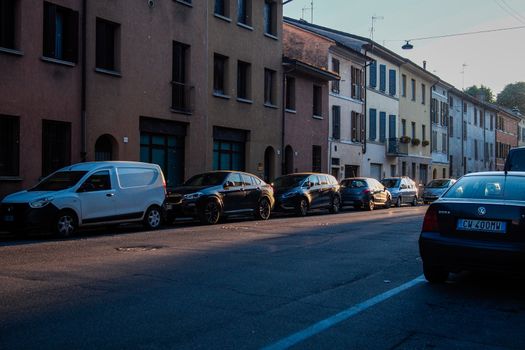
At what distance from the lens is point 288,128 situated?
99.0 ft

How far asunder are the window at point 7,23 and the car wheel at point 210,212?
24.0ft

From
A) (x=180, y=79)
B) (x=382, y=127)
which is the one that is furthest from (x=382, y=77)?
(x=180, y=79)

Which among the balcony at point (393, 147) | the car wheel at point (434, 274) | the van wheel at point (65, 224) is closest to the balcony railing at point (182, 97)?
the van wheel at point (65, 224)

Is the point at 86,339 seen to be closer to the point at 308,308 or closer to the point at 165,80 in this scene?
the point at 308,308

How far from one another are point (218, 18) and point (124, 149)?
8.04 meters

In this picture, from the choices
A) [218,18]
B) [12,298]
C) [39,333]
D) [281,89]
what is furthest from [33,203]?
[281,89]

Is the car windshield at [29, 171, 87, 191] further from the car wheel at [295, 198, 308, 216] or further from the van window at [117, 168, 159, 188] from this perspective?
the car wheel at [295, 198, 308, 216]

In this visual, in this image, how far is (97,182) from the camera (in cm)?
1411

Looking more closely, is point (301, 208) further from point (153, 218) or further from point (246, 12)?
point (246, 12)

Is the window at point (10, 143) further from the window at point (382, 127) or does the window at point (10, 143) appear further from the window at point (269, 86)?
the window at point (382, 127)

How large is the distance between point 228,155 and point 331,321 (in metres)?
20.7

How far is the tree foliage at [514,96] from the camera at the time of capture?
9662cm

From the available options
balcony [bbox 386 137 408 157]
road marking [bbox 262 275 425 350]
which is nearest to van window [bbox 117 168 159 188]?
road marking [bbox 262 275 425 350]

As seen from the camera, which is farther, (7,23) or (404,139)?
(404,139)
